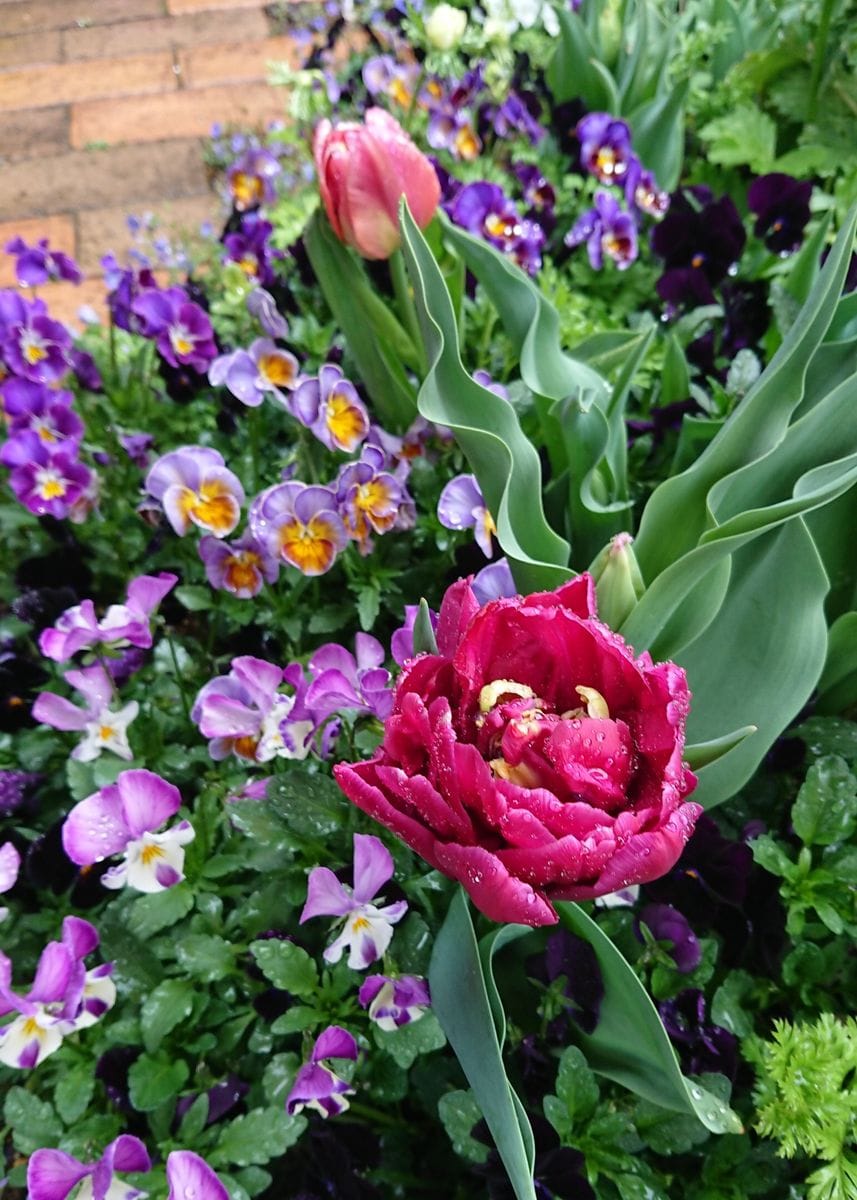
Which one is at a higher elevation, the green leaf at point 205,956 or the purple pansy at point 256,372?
the purple pansy at point 256,372

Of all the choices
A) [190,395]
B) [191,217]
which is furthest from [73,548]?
[191,217]

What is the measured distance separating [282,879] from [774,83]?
1291 millimetres

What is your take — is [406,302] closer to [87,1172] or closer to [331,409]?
[331,409]

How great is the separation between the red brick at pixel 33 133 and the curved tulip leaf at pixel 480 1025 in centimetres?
219

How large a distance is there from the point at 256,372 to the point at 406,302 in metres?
0.17

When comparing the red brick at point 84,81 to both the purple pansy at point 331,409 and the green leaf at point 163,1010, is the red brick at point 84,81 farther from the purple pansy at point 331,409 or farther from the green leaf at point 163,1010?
the green leaf at point 163,1010

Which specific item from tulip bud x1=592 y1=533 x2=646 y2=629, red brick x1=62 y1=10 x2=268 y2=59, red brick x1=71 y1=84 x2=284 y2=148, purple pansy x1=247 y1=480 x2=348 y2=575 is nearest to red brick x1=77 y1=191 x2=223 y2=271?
red brick x1=71 y1=84 x2=284 y2=148

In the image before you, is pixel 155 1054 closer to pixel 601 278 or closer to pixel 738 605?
pixel 738 605

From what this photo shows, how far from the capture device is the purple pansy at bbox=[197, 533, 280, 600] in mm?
874

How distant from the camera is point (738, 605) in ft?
2.40

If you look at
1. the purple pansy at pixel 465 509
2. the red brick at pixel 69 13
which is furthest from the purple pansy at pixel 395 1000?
the red brick at pixel 69 13

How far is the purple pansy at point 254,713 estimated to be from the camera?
0.73 m

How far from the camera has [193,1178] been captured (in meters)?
0.59

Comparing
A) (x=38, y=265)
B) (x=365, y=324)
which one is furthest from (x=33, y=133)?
(x=365, y=324)
